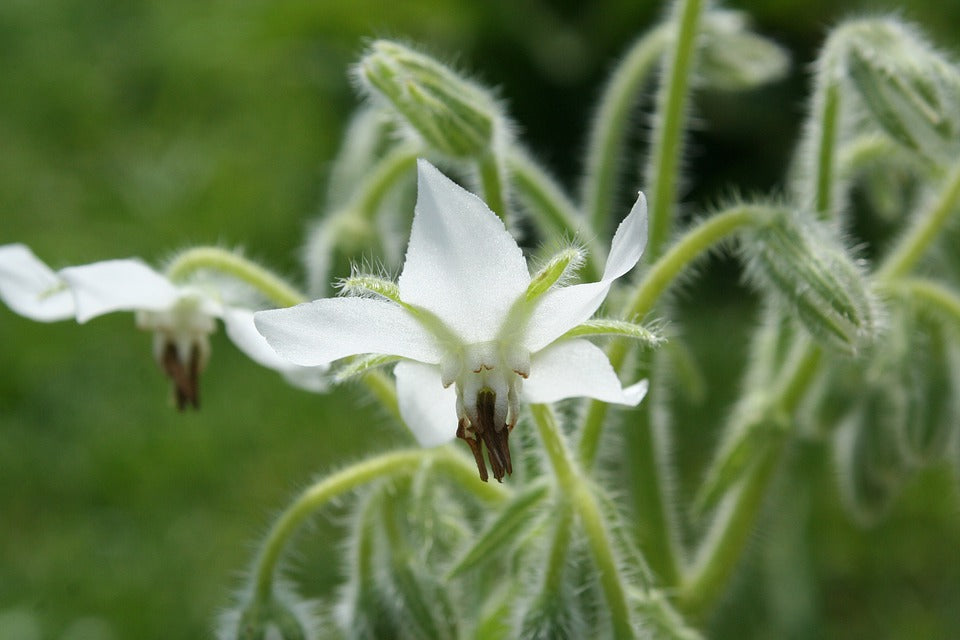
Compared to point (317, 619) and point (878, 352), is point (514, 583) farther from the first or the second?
point (878, 352)

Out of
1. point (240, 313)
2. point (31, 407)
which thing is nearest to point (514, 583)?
point (240, 313)

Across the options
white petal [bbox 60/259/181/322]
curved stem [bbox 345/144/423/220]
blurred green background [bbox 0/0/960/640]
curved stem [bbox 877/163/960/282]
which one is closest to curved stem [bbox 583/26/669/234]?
curved stem [bbox 345/144/423/220]

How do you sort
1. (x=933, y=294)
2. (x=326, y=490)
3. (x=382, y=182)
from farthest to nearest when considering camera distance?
(x=382, y=182), (x=933, y=294), (x=326, y=490)

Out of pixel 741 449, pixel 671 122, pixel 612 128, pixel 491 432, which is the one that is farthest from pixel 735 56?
pixel 491 432

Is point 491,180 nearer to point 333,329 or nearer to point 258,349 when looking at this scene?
point 258,349

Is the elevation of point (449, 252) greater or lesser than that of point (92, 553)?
lesser

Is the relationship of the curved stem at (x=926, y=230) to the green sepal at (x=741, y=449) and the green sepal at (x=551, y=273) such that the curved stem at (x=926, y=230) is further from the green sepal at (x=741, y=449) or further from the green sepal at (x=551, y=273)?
the green sepal at (x=551, y=273)
